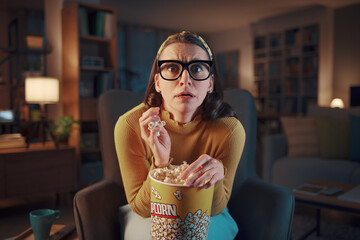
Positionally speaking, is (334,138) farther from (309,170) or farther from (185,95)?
(185,95)

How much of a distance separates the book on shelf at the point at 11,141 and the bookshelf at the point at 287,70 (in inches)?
173

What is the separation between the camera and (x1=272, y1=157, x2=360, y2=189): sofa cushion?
2.44 m

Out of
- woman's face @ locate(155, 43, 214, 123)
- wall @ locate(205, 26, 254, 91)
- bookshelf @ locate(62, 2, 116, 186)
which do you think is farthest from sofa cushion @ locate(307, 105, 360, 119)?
wall @ locate(205, 26, 254, 91)

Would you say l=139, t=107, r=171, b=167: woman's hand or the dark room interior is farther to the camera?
the dark room interior

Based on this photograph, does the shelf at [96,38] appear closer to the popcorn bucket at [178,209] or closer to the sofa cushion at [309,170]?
the sofa cushion at [309,170]

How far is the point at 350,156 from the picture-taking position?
2.54m

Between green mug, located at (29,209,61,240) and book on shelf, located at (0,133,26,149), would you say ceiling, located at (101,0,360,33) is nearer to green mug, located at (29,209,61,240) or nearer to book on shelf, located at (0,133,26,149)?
book on shelf, located at (0,133,26,149)

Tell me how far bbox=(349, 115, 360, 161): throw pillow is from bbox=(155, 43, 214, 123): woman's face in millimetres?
2144

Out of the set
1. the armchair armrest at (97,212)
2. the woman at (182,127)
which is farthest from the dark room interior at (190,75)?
the woman at (182,127)

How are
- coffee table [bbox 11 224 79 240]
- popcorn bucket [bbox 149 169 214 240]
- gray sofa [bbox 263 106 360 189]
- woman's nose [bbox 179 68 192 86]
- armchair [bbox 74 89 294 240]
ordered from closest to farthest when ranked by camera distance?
popcorn bucket [bbox 149 169 214 240] → woman's nose [bbox 179 68 192 86] → armchair [bbox 74 89 294 240] → coffee table [bbox 11 224 79 240] → gray sofa [bbox 263 106 360 189]

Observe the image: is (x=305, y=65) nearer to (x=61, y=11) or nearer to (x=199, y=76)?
(x=61, y=11)

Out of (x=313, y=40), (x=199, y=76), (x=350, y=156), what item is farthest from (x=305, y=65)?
(x=199, y=76)

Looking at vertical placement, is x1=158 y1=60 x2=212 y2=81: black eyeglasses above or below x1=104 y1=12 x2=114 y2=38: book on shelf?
below

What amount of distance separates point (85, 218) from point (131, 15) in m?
6.36
